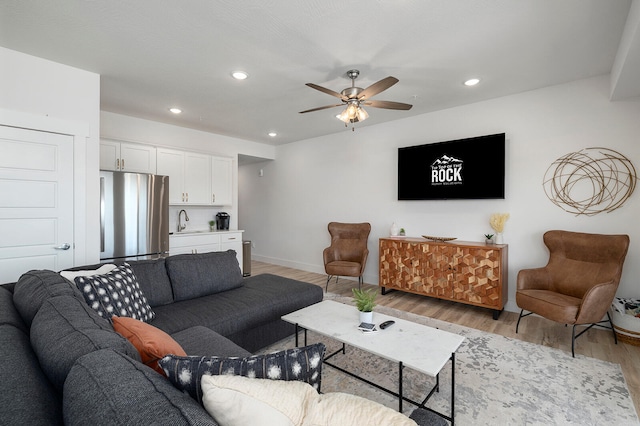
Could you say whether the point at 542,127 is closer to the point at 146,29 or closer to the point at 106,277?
the point at 146,29

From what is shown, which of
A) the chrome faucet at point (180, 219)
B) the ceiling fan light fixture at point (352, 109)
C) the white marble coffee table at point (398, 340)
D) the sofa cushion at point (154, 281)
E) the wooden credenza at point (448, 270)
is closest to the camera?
the white marble coffee table at point (398, 340)

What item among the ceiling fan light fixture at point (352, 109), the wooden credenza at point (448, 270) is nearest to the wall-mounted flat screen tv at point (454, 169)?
the wooden credenza at point (448, 270)

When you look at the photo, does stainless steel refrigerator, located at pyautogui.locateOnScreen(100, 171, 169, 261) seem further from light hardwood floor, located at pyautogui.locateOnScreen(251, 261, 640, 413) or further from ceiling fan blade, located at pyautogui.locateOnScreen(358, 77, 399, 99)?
ceiling fan blade, located at pyautogui.locateOnScreen(358, 77, 399, 99)

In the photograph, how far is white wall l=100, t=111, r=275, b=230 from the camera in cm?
418

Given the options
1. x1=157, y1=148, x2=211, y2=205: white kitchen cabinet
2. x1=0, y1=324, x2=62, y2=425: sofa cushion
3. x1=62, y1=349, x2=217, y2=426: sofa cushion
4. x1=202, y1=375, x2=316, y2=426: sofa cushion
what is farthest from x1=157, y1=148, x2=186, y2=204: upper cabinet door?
x1=202, y1=375, x2=316, y2=426: sofa cushion

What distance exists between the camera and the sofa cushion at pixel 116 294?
5.98 feet

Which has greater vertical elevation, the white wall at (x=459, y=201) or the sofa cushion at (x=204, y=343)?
the white wall at (x=459, y=201)

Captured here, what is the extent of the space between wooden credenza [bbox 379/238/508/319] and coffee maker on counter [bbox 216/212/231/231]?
2.87 metres

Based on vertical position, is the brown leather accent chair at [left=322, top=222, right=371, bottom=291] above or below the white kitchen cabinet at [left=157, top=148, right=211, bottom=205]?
below

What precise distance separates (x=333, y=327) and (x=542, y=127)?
3339 mm

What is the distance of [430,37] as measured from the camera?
7.70 feet

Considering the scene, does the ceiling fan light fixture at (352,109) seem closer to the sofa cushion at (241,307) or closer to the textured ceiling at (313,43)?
the textured ceiling at (313,43)

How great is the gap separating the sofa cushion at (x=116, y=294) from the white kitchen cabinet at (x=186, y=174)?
2.66 m

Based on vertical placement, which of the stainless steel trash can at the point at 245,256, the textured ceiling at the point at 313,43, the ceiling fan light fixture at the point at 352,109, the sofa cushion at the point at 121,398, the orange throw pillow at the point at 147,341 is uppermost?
the textured ceiling at the point at 313,43
